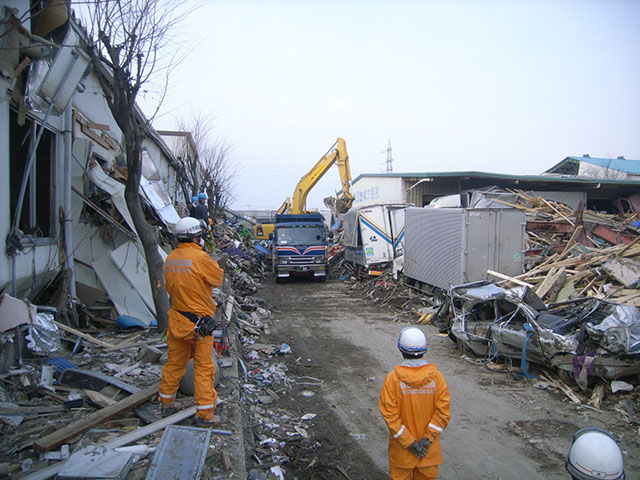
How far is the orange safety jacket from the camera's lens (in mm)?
4062

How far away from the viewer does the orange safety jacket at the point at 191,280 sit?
406 cm

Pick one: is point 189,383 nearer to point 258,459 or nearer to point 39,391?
point 258,459

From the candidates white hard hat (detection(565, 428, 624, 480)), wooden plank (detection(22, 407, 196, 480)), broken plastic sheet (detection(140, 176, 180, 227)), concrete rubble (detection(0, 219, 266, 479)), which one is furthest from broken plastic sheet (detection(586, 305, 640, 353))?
broken plastic sheet (detection(140, 176, 180, 227))

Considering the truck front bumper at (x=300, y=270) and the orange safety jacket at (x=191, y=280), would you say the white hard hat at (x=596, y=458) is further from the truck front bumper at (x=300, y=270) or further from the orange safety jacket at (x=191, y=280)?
the truck front bumper at (x=300, y=270)

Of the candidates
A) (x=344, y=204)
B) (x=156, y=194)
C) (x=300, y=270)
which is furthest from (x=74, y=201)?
(x=344, y=204)

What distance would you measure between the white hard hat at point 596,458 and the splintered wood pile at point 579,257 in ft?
23.4

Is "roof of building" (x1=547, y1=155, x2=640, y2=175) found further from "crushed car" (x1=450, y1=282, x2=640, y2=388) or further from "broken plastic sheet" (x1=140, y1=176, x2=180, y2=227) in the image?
"broken plastic sheet" (x1=140, y1=176, x2=180, y2=227)

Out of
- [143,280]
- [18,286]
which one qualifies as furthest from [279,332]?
[18,286]

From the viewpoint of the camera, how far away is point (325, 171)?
20.4m

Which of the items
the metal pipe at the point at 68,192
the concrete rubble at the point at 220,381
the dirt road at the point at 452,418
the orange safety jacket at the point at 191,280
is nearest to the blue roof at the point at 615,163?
the concrete rubble at the point at 220,381

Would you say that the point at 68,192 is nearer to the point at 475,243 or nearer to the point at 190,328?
the point at 190,328

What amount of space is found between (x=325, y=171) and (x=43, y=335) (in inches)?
645

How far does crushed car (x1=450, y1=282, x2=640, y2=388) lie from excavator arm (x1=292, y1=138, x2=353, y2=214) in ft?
36.2

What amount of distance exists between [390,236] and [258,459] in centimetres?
1282
